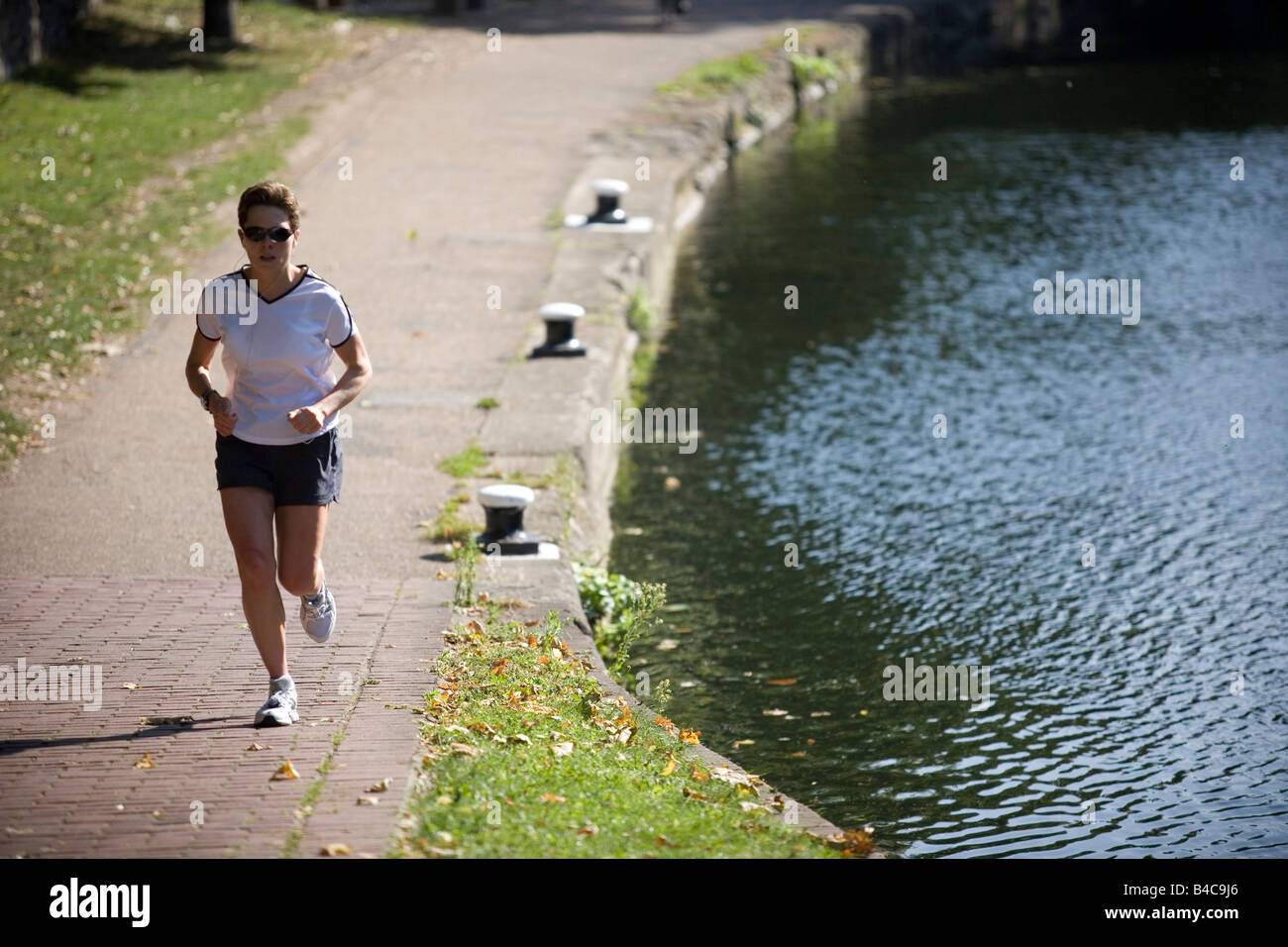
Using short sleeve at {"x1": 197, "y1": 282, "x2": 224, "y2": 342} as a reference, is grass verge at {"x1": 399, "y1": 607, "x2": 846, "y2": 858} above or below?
below

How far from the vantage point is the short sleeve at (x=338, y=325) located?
21.1ft

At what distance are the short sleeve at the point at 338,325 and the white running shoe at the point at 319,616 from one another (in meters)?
1.10

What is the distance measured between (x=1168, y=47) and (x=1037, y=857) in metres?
33.2

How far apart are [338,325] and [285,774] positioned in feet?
6.28

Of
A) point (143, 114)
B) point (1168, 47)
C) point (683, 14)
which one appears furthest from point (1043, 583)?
point (1168, 47)

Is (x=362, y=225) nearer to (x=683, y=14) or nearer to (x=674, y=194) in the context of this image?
(x=674, y=194)

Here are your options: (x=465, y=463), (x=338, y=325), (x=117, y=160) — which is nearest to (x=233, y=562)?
(x=465, y=463)

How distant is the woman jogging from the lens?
6270 mm

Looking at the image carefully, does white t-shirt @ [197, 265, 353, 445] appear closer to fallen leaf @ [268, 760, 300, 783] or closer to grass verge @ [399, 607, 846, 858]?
fallen leaf @ [268, 760, 300, 783]

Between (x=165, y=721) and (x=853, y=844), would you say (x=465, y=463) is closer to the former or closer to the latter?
(x=165, y=721)

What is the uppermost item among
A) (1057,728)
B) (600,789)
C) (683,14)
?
(683,14)

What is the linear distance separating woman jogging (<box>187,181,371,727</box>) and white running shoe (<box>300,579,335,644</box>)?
216 millimetres

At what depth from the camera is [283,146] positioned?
19328mm

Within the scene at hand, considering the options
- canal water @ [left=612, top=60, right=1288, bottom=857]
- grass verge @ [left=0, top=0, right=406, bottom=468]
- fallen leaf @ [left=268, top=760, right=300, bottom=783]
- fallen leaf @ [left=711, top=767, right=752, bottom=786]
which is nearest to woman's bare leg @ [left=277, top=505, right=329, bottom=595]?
fallen leaf @ [left=268, top=760, right=300, bottom=783]
